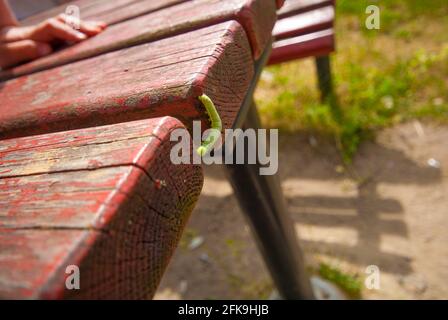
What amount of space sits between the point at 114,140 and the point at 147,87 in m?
0.17

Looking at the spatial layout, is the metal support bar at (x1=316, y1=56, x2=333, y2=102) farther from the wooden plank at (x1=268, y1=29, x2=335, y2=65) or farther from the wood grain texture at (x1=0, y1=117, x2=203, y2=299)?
the wood grain texture at (x1=0, y1=117, x2=203, y2=299)

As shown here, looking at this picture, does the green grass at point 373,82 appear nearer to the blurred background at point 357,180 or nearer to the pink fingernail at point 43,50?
the blurred background at point 357,180

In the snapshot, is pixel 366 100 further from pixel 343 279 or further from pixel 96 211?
pixel 96 211

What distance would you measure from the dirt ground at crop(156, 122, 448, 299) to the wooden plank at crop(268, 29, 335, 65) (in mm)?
1052

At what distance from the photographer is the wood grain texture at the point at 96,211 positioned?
43 cm

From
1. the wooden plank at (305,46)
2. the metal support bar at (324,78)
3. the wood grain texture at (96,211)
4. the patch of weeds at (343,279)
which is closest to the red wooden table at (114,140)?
the wood grain texture at (96,211)

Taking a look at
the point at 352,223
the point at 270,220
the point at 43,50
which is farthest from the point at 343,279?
the point at 43,50

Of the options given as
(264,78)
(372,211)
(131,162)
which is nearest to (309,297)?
(372,211)

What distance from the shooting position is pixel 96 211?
0.46 meters

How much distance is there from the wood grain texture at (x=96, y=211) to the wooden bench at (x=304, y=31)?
161 cm
